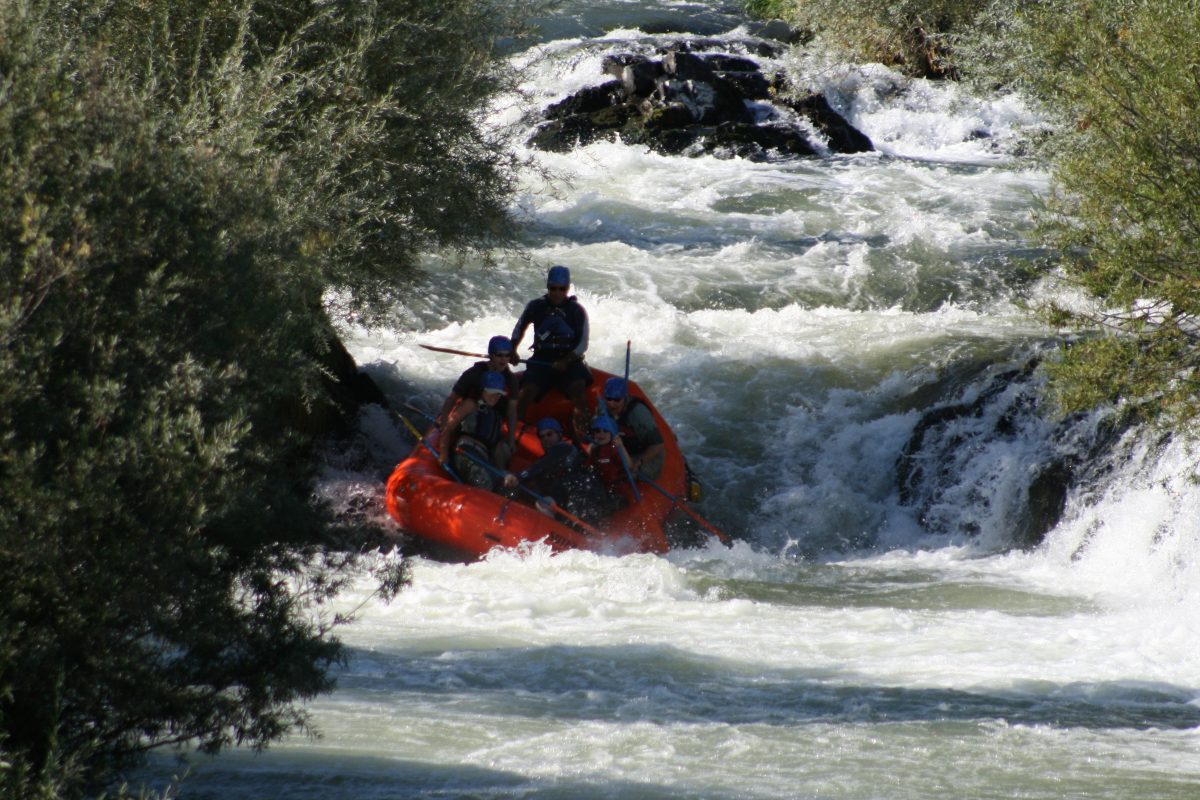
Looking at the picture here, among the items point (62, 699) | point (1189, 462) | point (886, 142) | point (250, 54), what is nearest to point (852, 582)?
point (1189, 462)

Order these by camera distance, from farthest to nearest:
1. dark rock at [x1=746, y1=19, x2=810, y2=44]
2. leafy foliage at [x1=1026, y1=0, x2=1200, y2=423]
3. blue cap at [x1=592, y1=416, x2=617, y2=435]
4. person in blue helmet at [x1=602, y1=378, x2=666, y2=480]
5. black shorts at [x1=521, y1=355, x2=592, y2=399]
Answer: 1. dark rock at [x1=746, y1=19, x2=810, y2=44]
2. black shorts at [x1=521, y1=355, x2=592, y2=399]
3. person in blue helmet at [x1=602, y1=378, x2=666, y2=480]
4. blue cap at [x1=592, y1=416, x2=617, y2=435]
5. leafy foliage at [x1=1026, y1=0, x2=1200, y2=423]

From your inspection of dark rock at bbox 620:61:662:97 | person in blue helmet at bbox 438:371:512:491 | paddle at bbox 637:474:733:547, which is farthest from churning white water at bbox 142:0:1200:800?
dark rock at bbox 620:61:662:97

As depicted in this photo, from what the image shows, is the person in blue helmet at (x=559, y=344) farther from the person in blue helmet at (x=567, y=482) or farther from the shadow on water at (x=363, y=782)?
the shadow on water at (x=363, y=782)

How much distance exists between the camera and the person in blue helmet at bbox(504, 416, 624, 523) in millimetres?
9086

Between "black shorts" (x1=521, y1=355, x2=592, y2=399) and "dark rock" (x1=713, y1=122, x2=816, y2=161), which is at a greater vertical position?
"dark rock" (x1=713, y1=122, x2=816, y2=161)

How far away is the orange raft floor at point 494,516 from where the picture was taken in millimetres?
8633

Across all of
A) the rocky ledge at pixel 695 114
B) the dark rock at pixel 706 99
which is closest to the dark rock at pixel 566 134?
the rocky ledge at pixel 695 114

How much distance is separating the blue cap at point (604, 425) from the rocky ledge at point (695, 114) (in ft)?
38.1

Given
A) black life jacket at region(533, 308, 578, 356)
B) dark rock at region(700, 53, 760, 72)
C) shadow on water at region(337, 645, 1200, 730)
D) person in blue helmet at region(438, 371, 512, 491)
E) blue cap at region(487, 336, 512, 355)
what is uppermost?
dark rock at region(700, 53, 760, 72)

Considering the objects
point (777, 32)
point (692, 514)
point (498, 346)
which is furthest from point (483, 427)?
point (777, 32)

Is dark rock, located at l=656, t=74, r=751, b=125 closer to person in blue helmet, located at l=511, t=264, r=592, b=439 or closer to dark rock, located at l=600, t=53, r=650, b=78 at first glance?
dark rock, located at l=600, t=53, r=650, b=78

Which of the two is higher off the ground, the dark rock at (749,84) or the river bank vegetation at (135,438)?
the dark rock at (749,84)

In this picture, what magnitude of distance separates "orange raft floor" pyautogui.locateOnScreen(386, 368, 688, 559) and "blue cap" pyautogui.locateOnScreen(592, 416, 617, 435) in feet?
1.40

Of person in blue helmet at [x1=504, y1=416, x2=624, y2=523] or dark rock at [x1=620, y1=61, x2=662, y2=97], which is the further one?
dark rock at [x1=620, y1=61, x2=662, y2=97]
